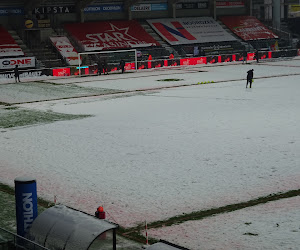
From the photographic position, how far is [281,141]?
22.1 m

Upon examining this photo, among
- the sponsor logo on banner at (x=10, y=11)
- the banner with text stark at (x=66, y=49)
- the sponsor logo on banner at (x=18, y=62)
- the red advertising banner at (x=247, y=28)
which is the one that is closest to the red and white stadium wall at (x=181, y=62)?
the sponsor logo on banner at (x=18, y=62)

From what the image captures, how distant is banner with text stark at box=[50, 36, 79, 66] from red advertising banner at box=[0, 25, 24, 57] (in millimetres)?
3675

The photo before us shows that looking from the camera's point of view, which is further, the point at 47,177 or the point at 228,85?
the point at 228,85

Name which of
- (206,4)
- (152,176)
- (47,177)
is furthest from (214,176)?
(206,4)

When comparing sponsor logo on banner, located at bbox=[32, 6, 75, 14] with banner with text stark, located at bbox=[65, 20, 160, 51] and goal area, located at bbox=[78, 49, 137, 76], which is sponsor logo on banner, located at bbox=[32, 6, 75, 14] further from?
goal area, located at bbox=[78, 49, 137, 76]

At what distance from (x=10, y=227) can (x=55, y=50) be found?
1763 inches

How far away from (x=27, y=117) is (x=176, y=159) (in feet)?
39.4

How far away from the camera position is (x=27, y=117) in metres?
29.6

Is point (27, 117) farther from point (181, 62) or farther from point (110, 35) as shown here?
point (110, 35)

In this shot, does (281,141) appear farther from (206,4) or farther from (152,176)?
(206,4)

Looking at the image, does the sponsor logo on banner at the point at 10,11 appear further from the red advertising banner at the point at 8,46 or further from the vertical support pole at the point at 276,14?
the vertical support pole at the point at 276,14

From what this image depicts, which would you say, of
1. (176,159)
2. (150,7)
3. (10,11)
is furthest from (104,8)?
(176,159)

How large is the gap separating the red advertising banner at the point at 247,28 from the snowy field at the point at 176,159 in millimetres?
35235

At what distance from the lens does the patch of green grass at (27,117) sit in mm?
27797
